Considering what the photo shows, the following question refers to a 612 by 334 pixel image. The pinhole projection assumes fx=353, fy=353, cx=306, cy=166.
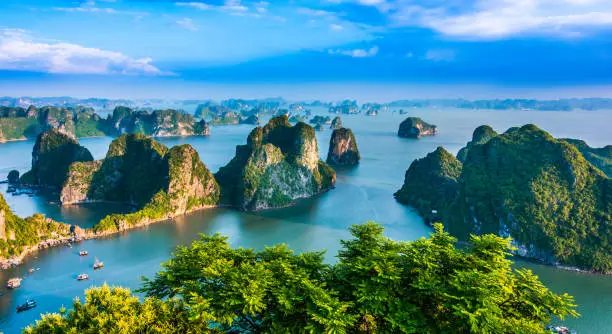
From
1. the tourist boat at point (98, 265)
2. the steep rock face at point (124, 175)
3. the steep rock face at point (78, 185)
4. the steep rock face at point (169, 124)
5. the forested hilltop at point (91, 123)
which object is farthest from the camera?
the steep rock face at point (169, 124)

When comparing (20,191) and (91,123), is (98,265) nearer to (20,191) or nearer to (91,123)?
(20,191)

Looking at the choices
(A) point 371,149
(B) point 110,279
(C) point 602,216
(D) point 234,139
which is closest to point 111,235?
(B) point 110,279

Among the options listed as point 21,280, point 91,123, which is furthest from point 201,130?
point 21,280

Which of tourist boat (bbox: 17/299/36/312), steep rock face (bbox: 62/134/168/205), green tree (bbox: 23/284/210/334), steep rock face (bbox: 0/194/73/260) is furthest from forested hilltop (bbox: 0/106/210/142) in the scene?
green tree (bbox: 23/284/210/334)

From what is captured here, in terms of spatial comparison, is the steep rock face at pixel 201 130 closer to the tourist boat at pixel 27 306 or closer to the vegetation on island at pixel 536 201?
the vegetation on island at pixel 536 201

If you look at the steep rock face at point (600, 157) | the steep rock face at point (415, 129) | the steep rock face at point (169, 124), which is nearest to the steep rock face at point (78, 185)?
the steep rock face at point (600, 157)

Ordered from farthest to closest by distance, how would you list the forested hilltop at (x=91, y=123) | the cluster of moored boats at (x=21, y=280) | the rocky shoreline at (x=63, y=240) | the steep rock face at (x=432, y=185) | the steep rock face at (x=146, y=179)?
the forested hilltop at (x=91, y=123), the steep rock face at (x=146, y=179), the steep rock face at (x=432, y=185), the rocky shoreline at (x=63, y=240), the cluster of moored boats at (x=21, y=280)

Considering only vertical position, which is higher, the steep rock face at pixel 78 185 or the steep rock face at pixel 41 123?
the steep rock face at pixel 41 123
